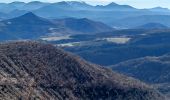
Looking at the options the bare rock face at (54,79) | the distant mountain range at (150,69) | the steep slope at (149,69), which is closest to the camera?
the bare rock face at (54,79)

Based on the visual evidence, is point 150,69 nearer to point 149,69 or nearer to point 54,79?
point 149,69

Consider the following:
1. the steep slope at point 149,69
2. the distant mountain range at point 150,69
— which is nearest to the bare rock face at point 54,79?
the distant mountain range at point 150,69

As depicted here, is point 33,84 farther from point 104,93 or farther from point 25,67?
point 104,93

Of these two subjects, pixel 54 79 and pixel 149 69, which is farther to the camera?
pixel 149 69

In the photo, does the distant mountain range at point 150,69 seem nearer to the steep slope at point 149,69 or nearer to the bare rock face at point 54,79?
the steep slope at point 149,69

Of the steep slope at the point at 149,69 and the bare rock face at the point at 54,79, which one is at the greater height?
the bare rock face at the point at 54,79

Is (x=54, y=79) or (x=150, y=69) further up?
(x=54, y=79)

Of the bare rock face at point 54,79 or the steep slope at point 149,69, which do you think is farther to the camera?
the steep slope at point 149,69

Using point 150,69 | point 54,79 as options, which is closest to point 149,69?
point 150,69
